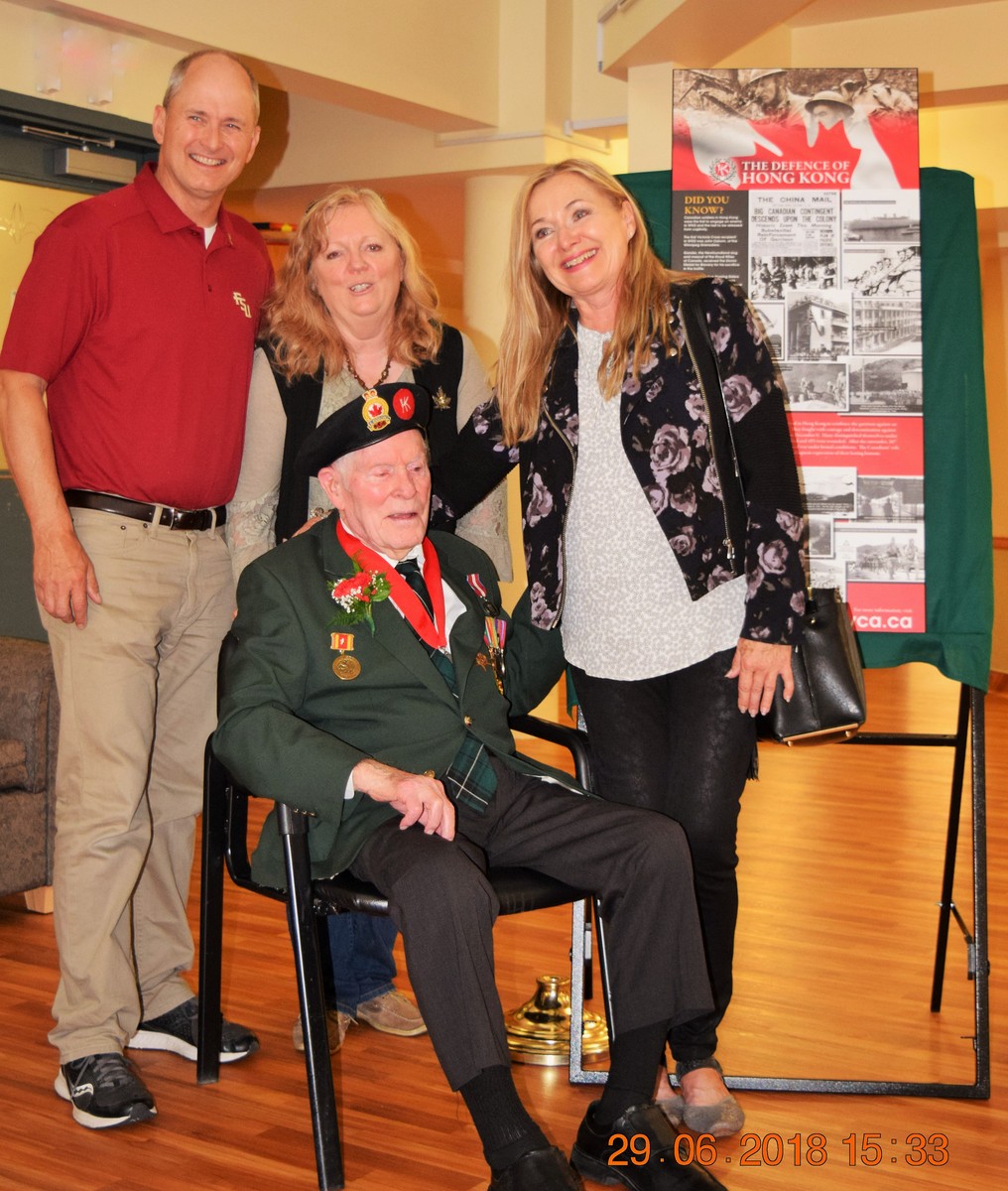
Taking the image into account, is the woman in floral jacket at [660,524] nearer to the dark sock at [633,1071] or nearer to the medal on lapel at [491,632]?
the medal on lapel at [491,632]

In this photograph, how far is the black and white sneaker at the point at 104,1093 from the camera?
2584 mm

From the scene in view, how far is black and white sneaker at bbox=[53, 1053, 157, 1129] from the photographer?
8.48ft

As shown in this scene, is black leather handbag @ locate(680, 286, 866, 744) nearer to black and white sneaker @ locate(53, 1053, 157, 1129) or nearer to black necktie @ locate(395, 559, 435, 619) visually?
black necktie @ locate(395, 559, 435, 619)

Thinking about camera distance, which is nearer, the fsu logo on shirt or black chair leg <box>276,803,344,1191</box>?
black chair leg <box>276,803,344,1191</box>

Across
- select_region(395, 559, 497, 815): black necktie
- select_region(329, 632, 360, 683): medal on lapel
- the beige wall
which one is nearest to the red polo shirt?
select_region(329, 632, 360, 683): medal on lapel

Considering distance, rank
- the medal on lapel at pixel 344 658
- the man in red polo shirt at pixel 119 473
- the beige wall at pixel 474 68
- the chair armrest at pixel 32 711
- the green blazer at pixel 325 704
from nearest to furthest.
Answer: the green blazer at pixel 325 704 → the medal on lapel at pixel 344 658 → the man in red polo shirt at pixel 119 473 → the chair armrest at pixel 32 711 → the beige wall at pixel 474 68

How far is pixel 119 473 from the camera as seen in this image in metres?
2.69

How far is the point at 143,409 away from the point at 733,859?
4.65ft

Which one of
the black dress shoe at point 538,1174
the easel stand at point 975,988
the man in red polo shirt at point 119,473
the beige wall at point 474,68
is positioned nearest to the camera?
the black dress shoe at point 538,1174

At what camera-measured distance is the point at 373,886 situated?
2.25 metres

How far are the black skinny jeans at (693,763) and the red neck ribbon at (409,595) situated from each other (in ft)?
0.96

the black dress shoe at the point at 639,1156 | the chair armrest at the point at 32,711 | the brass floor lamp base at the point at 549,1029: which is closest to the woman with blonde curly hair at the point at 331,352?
the brass floor lamp base at the point at 549,1029

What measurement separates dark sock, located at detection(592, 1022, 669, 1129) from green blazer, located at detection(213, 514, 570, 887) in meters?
0.49
